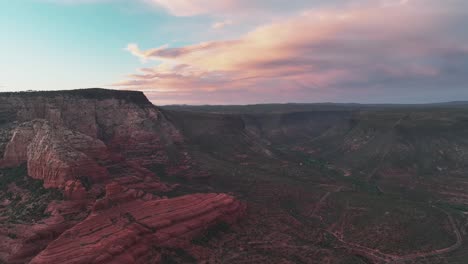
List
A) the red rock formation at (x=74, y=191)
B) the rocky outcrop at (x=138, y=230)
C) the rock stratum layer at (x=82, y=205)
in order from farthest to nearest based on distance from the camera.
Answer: the red rock formation at (x=74, y=191) < the rock stratum layer at (x=82, y=205) < the rocky outcrop at (x=138, y=230)

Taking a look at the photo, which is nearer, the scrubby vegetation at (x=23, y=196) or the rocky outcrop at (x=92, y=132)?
the scrubby vegetation at (x=23, y=196)

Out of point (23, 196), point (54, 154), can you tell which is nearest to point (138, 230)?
point (54, 154)

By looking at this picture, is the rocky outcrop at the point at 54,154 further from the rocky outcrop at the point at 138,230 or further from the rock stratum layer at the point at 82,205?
the rocky outcrop at the point at 138,230

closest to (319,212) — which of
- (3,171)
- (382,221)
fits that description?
(382,221)

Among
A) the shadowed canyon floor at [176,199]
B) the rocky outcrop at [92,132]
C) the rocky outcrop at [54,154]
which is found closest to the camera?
the shadowed canyon floor at [176,199]

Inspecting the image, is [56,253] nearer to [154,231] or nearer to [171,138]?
[154,231]

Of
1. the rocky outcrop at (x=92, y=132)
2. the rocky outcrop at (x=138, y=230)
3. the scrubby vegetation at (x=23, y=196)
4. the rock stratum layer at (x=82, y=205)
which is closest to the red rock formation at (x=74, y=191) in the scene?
the rock stratum layer at (x=82, y=205)
